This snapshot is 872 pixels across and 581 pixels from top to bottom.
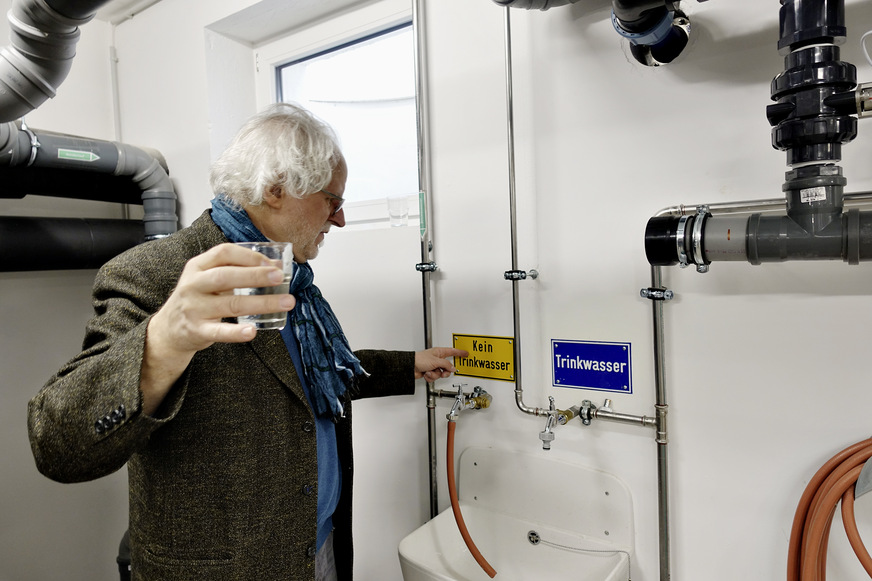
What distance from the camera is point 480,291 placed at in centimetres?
142

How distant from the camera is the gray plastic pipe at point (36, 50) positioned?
3.66 feet

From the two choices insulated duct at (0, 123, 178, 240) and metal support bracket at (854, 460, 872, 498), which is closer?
metal support bracket at (854, 460, 872, 498)

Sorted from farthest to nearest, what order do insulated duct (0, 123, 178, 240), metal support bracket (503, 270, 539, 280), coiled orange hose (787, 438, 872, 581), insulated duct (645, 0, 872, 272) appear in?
insulated duct (0, 123, 178, 240) → metal support bracket (503, 270, 539, 280) → coiled orange hose (787, 438, 872, 581) → insulated duct (645, 0, 872, 272)

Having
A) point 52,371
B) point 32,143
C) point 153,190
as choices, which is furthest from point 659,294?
point 52,371

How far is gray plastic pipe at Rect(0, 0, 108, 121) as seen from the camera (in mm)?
1115

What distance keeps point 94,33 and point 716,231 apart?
2.51m

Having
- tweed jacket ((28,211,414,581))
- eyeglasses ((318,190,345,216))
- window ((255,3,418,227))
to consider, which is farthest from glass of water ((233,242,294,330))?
window ((255,3,418,227))

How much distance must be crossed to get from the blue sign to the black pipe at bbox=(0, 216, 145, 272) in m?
1.64

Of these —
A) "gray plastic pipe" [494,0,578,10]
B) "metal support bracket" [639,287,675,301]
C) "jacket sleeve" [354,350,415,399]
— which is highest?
"gray plastic pipe" [494,0,578,10]

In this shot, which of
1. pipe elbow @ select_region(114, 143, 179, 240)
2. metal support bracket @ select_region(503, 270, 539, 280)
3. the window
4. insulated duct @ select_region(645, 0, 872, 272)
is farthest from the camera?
pipe elbow @ select_region(114, 143, 179, 240)

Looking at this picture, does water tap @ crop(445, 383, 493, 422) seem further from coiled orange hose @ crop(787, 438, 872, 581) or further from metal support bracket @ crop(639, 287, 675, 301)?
coiled orange hose @ crop(787, 438, 872, 581)

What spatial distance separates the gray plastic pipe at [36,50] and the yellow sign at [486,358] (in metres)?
1.13

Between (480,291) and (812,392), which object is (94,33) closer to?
Answer: (480,291)

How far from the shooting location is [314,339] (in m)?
1.12
